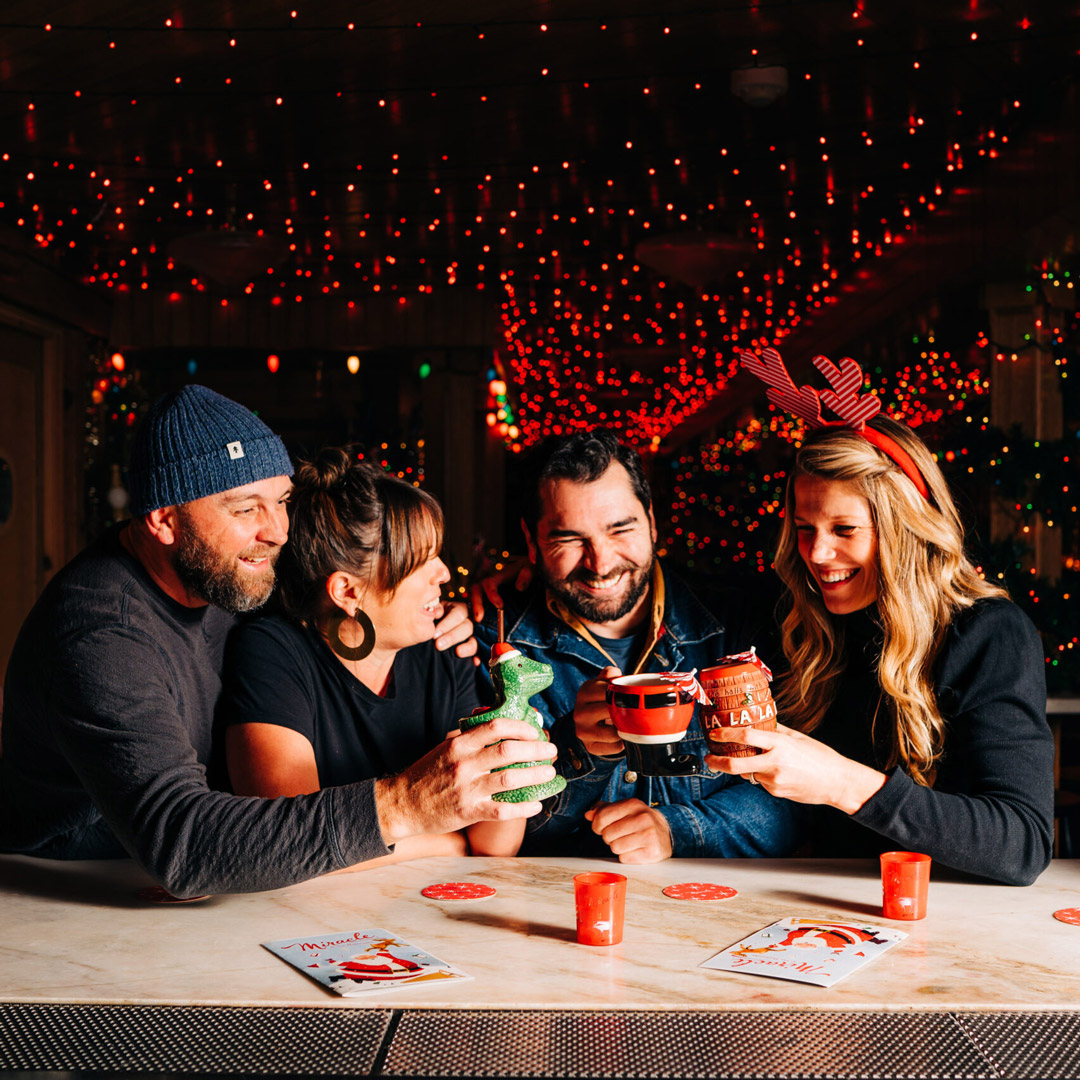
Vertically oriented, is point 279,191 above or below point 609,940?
above

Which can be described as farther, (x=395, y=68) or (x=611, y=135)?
(x=611, y=135)

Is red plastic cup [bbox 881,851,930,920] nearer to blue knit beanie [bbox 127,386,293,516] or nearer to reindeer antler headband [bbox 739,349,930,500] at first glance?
reindeer antler headband [bbox 739,349,930,500]

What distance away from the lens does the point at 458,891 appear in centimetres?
179

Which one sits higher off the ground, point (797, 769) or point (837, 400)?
point (837, 400)

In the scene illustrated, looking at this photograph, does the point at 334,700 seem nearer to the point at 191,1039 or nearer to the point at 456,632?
the point at 456,632

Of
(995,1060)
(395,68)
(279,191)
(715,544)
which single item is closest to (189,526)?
(995,1060)

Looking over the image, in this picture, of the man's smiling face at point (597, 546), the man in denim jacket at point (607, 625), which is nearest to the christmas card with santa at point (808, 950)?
the man in denim jacket at point (607, 625)

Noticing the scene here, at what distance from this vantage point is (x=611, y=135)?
205 inches

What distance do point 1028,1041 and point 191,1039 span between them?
95 cm

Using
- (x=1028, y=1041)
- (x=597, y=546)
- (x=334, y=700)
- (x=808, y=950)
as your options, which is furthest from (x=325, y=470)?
(x=1028, y=1041)

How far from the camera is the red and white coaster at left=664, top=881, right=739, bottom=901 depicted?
1.77 meters

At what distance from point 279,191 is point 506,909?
4897 mm

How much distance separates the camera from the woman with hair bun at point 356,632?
2.17 metres

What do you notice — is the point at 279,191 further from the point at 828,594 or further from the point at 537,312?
the point at 828,594
